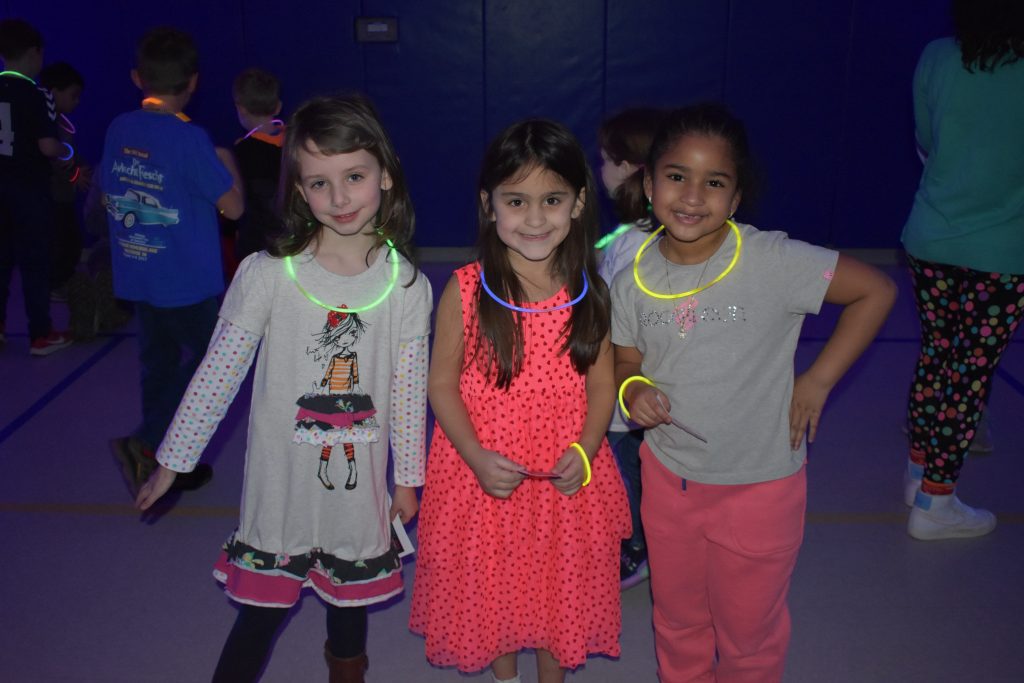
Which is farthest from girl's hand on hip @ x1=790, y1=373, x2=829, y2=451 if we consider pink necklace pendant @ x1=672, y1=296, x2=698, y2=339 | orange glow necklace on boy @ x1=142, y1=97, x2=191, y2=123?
orange glow necklace on boy @ x1=142, y1=97, x2=191, y2=123

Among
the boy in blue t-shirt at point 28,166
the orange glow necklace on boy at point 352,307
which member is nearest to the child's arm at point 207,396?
the orange glow necklace on boy at point 352,307

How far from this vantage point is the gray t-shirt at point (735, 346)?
192 centimetres

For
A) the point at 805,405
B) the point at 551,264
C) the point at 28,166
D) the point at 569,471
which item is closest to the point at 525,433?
the point at 569,471

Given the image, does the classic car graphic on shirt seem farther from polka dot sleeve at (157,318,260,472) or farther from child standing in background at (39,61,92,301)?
child standing in background at (39,61,92,301)

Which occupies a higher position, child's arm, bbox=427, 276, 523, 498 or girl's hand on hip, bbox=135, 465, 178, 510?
child's arm, bbox=427, 276, 523, 498

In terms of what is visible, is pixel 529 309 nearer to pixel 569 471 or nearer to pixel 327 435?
pixel 569 471

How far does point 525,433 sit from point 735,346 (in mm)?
483

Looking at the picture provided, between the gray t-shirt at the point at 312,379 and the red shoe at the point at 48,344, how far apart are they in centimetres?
332

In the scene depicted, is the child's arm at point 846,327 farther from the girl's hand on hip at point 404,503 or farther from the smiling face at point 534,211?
the girl's hand on hip at point 404,503

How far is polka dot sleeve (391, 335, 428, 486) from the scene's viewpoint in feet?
6.82

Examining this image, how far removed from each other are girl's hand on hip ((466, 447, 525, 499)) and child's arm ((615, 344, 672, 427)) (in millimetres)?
271

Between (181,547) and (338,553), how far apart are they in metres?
1.30

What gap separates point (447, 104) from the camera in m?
6.70

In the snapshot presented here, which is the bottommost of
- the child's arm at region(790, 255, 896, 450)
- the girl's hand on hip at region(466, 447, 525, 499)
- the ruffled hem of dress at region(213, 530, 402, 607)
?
the ruffled hem of dress at region(213, 530, 402, 607)
